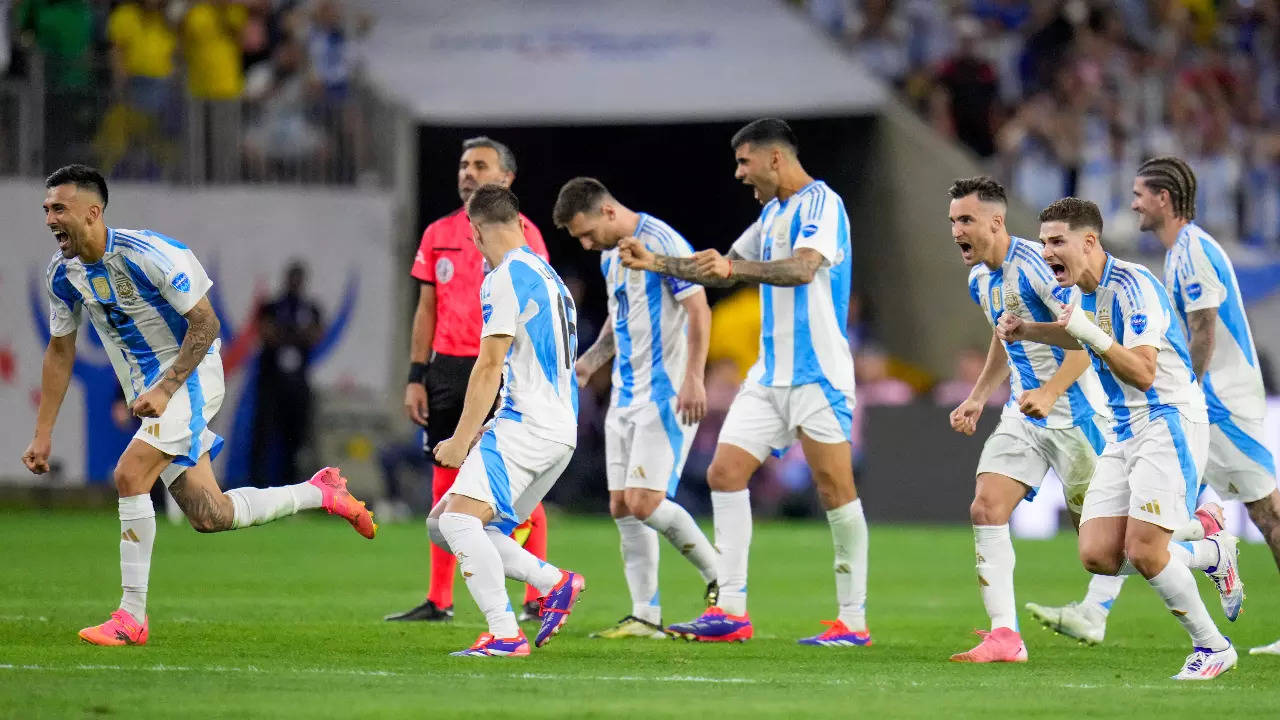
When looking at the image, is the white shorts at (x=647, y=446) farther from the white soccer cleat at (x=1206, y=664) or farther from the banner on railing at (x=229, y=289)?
the banner on railing at (x=229, y=289)

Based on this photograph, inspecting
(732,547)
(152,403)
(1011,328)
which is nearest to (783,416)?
(732,547)

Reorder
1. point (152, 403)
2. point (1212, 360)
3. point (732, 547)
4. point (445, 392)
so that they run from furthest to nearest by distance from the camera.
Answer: point (445, 392)
point (1212, 360)
point (732, 547)
point (152, 403)

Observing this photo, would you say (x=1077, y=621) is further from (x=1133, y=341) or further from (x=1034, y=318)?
(x=1133, y=341)

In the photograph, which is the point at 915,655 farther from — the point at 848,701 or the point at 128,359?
the point at 128,359

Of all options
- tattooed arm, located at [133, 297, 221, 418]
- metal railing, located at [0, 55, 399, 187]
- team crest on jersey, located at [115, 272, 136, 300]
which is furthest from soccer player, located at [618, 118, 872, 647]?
metal railing, located at [0, 55, 399, 187]

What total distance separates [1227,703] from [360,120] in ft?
53.0

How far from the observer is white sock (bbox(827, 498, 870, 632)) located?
31.0 ft

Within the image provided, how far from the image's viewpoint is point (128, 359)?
8.91 m

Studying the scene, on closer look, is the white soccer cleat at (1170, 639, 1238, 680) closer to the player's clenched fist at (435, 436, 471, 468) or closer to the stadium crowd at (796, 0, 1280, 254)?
the player's clenched fist at (435, 436, 471, 468)

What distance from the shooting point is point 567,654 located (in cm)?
871

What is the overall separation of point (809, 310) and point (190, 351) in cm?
308

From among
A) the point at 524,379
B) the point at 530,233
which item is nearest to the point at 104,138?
the point at 530,233

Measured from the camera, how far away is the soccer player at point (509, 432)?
8.15 meters

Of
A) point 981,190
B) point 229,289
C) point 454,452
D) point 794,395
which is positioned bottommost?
point 454,452
